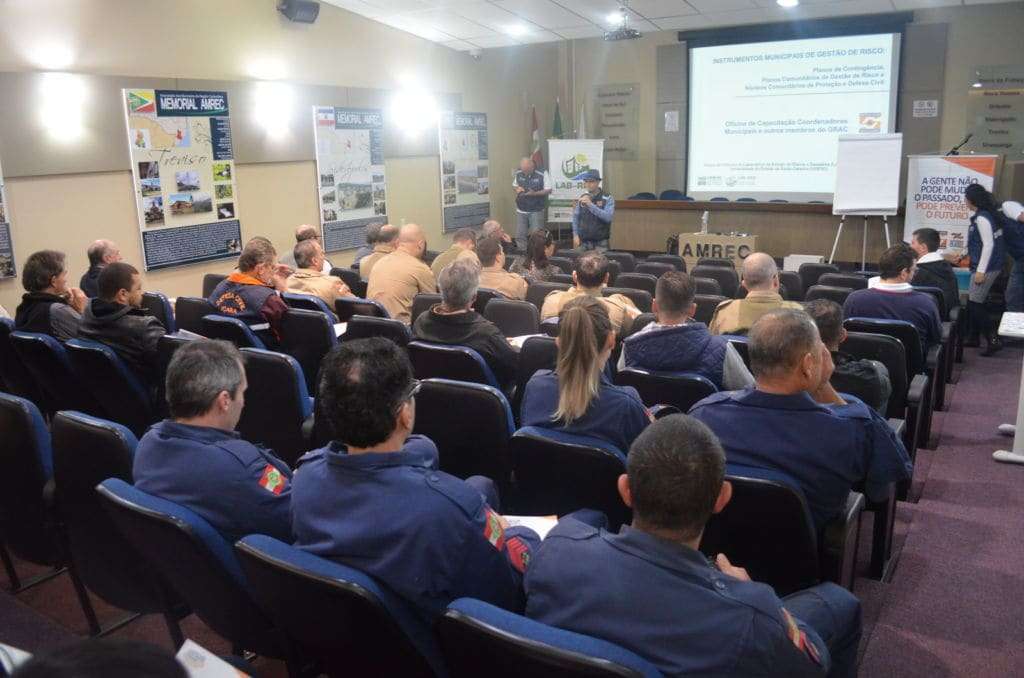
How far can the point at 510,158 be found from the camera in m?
12.0

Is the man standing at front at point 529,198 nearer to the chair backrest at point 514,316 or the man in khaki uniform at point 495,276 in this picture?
the man in khaki uniform at point 495,276

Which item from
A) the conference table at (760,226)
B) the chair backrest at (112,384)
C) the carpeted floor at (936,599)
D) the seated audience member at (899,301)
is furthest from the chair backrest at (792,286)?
the chair backrest at (112,384)

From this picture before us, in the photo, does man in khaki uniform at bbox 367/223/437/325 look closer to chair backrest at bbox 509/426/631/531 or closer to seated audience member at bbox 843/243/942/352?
seated audience member at bbox 843/243/942/352

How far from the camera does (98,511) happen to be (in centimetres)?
235

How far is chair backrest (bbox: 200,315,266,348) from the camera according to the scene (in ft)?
13.4

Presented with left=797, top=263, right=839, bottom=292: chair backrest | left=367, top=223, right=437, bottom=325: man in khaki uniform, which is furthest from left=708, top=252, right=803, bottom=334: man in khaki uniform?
left=797, top=263, right=839, bottom=292: chair backrest

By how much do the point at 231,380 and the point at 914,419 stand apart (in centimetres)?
318

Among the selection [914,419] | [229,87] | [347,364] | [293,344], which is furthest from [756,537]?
[229,87]

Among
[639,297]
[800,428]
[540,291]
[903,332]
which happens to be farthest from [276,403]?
[903,332]

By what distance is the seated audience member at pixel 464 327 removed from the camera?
363cm

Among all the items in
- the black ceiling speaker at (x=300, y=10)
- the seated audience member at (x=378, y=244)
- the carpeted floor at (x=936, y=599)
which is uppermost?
the black ceiling speaker at (x=300, y=10)

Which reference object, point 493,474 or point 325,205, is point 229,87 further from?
point 493,474

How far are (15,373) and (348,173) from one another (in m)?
5.35

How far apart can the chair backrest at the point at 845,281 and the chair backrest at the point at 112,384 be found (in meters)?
4.68
